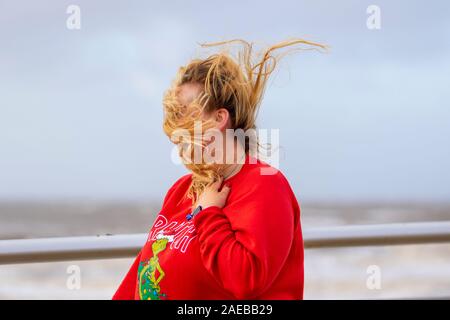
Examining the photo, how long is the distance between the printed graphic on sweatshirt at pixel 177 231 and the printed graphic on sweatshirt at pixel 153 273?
1cm

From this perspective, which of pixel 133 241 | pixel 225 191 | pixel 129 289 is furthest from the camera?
pixel 133 241

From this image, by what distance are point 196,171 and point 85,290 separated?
2955mm

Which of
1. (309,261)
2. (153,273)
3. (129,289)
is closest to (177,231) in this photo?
(153,273)

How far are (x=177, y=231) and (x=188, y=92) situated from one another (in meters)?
0.24

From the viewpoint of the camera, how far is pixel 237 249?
3.22 ft

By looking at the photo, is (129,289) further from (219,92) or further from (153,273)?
(219,92)

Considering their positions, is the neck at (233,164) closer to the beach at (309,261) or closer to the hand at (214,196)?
the hand at (214,196)

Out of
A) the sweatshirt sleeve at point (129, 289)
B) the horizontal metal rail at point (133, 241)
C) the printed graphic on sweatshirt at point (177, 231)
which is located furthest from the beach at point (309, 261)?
the printed graphic on sweatshirt at point (177, 231)

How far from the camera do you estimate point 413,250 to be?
539 centimetres

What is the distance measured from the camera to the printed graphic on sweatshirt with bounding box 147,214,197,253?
3.50 ft

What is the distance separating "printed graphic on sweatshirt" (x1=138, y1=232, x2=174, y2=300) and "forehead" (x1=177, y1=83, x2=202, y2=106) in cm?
24

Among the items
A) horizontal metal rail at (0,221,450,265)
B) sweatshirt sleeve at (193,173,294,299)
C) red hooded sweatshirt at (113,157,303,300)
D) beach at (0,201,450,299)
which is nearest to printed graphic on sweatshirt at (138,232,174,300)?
red hooded sweatshirt at (113,157,303,300)
